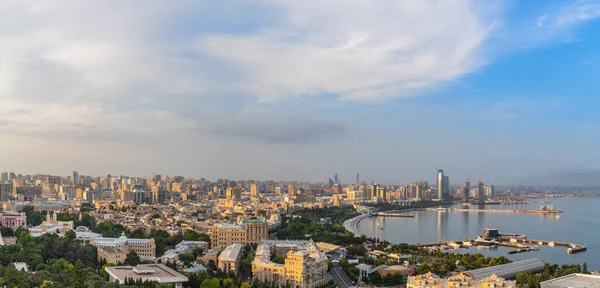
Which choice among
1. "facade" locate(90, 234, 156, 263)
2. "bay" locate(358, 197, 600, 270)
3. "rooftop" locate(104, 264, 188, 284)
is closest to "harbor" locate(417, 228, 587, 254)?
"bay" locate(358, 197, 600, 270)

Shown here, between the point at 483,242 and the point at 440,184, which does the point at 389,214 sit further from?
the point at 440,184

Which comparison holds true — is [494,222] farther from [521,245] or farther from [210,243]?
[210,243]

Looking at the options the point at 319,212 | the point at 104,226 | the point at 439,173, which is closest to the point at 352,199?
the point at 439,173

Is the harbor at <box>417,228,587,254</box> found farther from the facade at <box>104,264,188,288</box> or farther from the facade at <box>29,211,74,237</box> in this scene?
the facade at <box>29,211,74,237</box>

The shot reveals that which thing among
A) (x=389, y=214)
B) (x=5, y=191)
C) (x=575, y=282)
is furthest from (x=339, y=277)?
(x=389, y=214)

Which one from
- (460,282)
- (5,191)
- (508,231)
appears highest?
(5,191)

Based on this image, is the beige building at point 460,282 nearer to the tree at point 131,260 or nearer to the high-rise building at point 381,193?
the tree at point 131,260

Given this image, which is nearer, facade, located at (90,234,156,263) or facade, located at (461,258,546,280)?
facade, located at (461,258,546,280)
